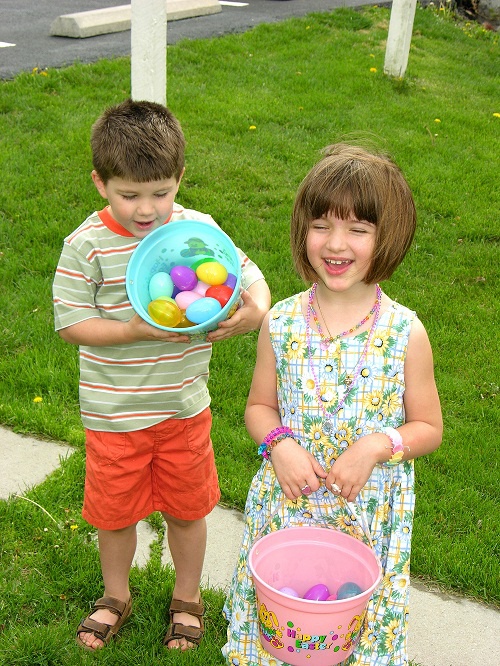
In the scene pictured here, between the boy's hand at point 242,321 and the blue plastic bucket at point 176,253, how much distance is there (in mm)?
27

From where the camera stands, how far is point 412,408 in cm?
204

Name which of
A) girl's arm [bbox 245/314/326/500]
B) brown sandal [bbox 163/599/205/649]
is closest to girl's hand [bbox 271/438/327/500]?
girl's arm [bbox 245/314/326/500]

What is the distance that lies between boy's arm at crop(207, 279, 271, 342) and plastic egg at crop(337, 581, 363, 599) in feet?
2.16

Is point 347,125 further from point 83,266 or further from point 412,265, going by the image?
point 83,266

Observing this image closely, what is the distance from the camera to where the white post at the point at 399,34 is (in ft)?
25.8

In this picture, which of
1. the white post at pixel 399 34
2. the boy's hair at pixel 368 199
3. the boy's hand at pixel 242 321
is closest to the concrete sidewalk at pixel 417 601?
the boy's hand at pixel 242 321

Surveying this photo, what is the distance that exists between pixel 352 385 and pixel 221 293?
415 mm

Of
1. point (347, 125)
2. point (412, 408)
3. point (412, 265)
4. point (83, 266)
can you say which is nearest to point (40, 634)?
point (83, 266)

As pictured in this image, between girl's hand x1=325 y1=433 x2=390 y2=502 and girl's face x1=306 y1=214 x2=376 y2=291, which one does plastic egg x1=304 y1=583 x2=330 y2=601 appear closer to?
girl's hand x1=325 y1=433 x2=390 y2=502

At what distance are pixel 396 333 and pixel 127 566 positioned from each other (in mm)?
1188

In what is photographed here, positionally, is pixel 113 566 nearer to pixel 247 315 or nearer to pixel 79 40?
pixel 247 315

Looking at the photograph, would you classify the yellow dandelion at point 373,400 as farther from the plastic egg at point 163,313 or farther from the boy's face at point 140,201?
the boy's face at point 140,201

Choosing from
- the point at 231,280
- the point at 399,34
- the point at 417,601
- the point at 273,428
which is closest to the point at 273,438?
the point at 273,428

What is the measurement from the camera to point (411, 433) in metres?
2.00
